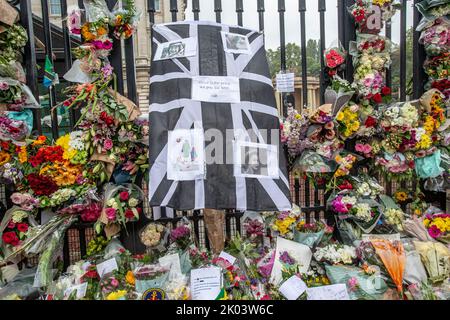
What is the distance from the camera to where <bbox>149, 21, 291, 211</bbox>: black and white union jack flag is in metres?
1.88

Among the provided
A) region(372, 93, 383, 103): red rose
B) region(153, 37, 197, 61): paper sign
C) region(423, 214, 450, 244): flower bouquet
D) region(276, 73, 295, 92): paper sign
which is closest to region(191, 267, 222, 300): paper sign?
region(153, 37, 197, 61): paper sign

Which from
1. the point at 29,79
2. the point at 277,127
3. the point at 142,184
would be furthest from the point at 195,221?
the point at 29,79

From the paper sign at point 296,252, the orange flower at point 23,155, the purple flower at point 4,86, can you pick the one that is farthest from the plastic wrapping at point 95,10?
the paper sign at point 296,252

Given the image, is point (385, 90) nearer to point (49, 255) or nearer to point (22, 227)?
point (49, 255)

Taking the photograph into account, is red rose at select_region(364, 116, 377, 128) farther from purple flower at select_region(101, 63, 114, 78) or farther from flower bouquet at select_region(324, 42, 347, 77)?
purple flower at select_region(101, 63, 114, 78)

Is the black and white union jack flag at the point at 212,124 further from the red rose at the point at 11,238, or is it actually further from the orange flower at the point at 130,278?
the red rose at the point at 11,238

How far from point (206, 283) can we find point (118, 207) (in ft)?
2.50

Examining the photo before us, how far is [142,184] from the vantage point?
8.16 feet

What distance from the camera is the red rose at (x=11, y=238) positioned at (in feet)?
7.09

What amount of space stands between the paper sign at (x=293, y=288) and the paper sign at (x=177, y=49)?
1.52 m

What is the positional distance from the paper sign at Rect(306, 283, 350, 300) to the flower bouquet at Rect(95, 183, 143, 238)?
48.8 inches

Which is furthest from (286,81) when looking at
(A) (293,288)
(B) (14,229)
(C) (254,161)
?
(B) (14,229)
